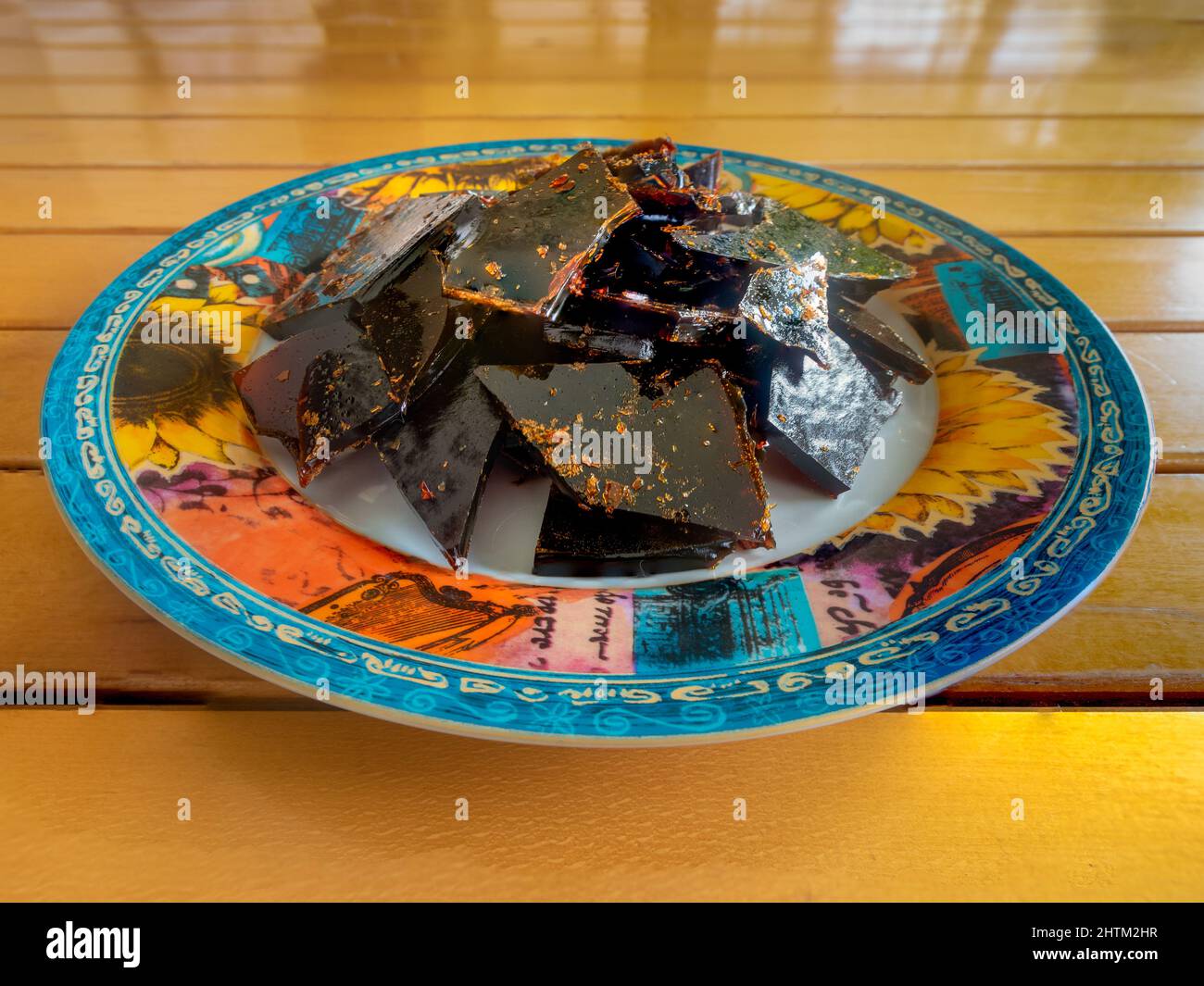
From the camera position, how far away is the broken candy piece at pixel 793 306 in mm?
771

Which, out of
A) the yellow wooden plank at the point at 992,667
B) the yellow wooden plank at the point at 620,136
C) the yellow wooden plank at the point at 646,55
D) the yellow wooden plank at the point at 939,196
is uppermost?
the yellow wooden plank at the point at 646,55

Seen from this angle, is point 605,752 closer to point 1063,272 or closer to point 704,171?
point 704,171

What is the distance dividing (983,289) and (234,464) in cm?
86

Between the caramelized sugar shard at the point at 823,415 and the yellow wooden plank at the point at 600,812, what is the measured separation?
0.23 metres

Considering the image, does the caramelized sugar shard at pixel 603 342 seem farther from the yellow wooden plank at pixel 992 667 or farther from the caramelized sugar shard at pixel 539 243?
the yellow wooden plank at pixel 992 667

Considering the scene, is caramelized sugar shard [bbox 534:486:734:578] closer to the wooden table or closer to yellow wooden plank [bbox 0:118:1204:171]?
the wooden table

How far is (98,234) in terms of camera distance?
140cm

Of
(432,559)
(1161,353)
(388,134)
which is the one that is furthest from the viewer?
(388,134)

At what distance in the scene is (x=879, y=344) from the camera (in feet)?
3.06

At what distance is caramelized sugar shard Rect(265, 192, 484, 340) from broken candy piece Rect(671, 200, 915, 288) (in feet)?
0.75

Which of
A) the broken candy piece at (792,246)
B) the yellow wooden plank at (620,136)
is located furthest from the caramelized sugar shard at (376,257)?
the yellow wooden plank at (620,136)

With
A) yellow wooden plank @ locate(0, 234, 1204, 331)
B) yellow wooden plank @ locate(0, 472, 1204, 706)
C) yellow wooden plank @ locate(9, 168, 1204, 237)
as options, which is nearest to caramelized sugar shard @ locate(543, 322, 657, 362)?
yellow wooden plank @ locate(0, 472, 1204, 706)

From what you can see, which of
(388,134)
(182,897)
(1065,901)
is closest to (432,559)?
(182,897)

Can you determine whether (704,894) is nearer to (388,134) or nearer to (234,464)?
(234,464)
